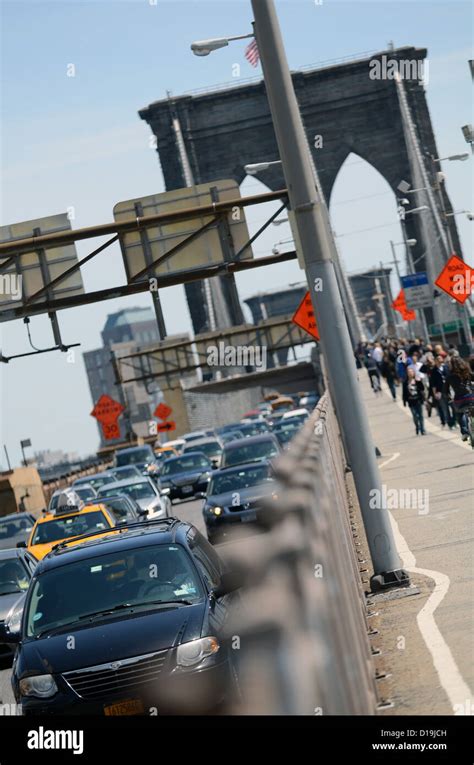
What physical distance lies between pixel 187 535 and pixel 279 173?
386 ft

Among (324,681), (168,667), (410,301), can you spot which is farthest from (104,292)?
(410,301)

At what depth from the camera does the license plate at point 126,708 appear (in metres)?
8.99

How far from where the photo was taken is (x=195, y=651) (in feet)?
30.4

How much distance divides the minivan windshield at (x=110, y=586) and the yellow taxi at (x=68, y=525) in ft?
38.7

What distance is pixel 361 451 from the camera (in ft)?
41.0

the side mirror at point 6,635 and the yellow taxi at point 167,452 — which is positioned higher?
the side mirror at point 6,635

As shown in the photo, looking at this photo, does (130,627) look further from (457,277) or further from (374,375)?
(374,375)

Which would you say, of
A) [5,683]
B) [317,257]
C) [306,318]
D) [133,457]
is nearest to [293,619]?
[317,257]

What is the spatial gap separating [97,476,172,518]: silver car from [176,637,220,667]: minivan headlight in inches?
777

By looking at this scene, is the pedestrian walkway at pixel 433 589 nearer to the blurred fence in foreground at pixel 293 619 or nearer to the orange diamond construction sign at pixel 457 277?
the blurred fence in foreground at pixel 293 619

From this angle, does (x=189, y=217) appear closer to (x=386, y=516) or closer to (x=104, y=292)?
(x=104, y=292)

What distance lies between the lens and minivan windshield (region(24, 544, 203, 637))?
33.3ft

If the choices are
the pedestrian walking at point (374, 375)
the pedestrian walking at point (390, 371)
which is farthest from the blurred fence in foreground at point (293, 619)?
the pedestrian walking at point (374, 375)

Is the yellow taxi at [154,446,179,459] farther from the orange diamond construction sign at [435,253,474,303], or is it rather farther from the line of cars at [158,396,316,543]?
the orange diamond construction sign at [435,253,474,303]
